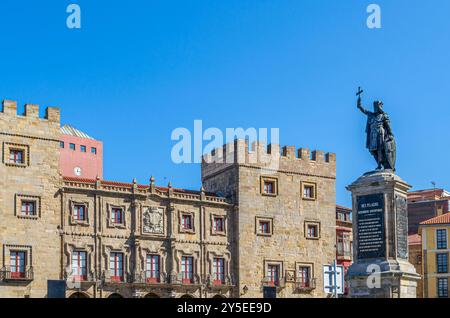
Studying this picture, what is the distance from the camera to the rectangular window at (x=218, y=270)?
64.6 meters

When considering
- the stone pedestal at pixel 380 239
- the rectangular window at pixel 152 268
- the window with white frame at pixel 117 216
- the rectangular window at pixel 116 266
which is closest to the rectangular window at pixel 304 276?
the rectangular window at pixel 152 268

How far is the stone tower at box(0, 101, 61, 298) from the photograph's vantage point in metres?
55.9

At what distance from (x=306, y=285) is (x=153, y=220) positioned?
12779mm

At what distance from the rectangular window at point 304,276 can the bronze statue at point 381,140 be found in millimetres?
33276

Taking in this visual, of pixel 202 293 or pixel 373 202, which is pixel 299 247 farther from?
pixel 373 202

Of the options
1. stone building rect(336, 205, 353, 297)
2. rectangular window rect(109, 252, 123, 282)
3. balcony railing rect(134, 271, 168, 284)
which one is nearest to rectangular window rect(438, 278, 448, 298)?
stone building rect(336, 205, 353, 297)

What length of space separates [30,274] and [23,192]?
5125 mm

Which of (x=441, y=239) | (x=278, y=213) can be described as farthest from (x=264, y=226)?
(x=441, y=239)

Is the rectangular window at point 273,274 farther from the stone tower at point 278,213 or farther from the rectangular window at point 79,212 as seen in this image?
the rectangular window at point 79,212

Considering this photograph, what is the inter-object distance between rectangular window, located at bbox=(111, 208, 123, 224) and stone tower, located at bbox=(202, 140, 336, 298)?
8981 millimetres

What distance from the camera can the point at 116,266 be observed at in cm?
6050

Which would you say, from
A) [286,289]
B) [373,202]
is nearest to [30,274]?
[286,289]

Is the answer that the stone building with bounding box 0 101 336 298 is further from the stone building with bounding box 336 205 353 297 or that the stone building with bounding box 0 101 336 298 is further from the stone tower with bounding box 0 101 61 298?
the stone building with bounding box 336 205 353 297
